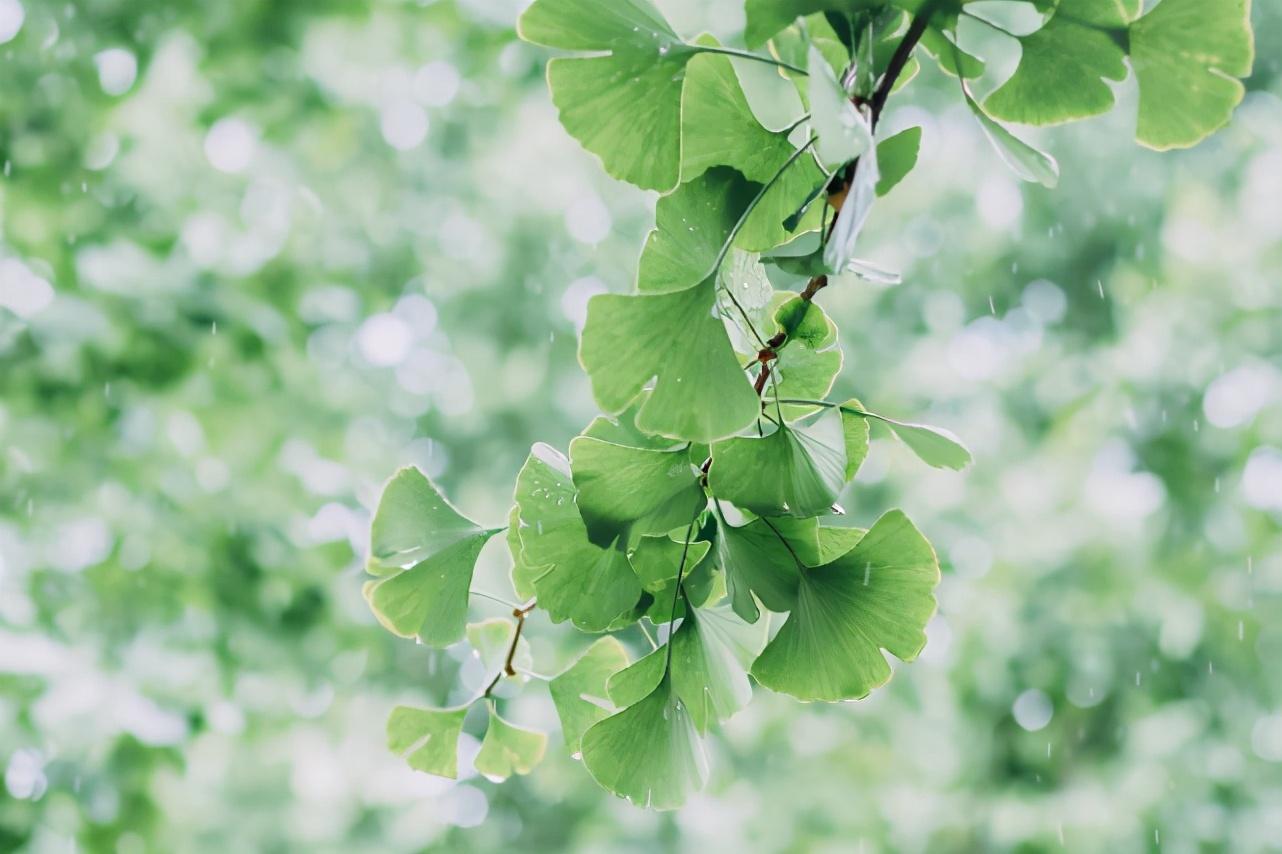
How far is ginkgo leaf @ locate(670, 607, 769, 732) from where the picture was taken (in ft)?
0.86

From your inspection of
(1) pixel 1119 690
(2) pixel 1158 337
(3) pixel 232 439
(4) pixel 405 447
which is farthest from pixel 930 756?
(3) pixel 232 439

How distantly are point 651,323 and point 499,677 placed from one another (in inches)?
5.6

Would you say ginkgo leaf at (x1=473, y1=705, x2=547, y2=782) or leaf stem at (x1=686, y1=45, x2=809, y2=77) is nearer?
leaf stem at (x1=686, y1=45, x2=809, y2=77)

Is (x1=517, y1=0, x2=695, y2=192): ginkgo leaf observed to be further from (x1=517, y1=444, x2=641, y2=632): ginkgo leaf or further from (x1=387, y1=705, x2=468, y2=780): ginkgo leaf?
(x1=387, y1=705, x2=468, y2=780): ginkgo leaf

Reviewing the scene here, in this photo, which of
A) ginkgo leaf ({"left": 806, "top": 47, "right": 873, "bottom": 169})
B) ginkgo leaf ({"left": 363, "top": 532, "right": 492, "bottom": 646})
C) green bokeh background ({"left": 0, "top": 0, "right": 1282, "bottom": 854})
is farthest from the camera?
green bokeh background ({"left": 0, "top": 0, "right": 1282, "bottom": 854})

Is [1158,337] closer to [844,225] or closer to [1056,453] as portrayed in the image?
[1056,453]

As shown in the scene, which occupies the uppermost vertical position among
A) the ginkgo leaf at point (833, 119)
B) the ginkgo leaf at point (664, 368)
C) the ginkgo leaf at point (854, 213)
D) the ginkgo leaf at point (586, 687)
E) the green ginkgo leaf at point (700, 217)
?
the ginkgo leaf at point (833, 119)

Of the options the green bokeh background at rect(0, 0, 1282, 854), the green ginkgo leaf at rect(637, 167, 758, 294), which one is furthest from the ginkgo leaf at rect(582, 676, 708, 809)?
the green bokeh background at rect(0, 0, 1282, 854)

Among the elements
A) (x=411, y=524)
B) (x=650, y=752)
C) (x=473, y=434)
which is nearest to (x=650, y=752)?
(x=650, y=752)

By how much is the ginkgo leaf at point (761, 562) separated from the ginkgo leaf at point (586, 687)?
3.3 inches

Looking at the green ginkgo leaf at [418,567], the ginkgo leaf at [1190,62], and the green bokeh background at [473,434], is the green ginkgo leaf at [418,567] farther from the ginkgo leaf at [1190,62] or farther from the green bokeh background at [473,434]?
the green bokeh background at [473,434]

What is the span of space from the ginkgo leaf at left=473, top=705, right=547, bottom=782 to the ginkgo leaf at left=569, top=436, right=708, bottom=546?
5.1 inches

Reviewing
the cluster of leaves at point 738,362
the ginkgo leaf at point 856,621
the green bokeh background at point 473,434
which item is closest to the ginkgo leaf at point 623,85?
the cluster of leaves at point 738,362

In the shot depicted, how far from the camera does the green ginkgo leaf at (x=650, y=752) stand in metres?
0.26
